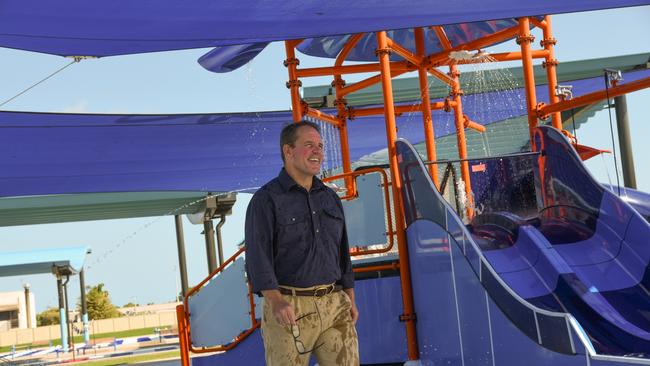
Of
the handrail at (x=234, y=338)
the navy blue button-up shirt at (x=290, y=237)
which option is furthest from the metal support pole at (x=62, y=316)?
the navy blue button-up shirt at (x=290, y=237)

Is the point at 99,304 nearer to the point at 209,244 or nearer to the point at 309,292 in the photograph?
the point at 209,244

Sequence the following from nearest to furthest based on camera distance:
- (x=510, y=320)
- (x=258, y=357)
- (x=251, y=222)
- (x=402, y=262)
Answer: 1. (x=251, y=222)
2. (x=510, y=320)
3. (x=402, y=262)
4. (x=258, y=357)

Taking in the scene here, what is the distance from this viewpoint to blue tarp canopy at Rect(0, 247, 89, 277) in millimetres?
24625

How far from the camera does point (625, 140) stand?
45.0 feet

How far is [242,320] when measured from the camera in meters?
8.34

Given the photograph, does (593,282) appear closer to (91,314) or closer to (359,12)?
(359,12)

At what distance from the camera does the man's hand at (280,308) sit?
3.24m

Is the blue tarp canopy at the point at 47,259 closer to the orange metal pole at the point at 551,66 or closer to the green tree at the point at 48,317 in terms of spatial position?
the orange metal pole at the point at 551,66

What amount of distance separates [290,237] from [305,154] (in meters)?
0.33

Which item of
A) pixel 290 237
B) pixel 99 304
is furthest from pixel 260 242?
pixel 99 304

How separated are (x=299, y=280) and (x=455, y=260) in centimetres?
269

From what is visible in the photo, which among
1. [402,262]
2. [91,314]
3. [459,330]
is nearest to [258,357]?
[402,262]

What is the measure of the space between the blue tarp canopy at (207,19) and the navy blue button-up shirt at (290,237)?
2.77 meters

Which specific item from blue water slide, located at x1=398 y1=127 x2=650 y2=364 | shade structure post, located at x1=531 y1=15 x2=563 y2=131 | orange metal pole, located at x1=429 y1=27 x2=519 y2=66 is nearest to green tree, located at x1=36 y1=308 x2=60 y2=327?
orange metal pole, located at x1=429 y1=27 x2=519 y2=66
